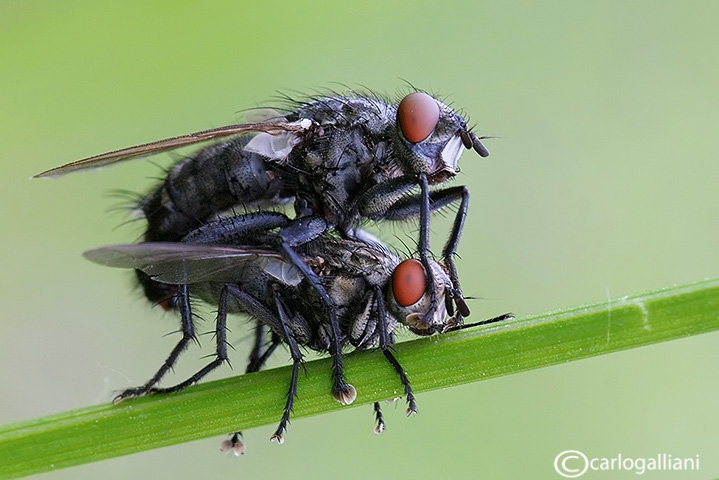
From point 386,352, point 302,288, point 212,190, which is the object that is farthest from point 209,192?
point 386,352

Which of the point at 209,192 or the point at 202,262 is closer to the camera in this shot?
the point at 202,262

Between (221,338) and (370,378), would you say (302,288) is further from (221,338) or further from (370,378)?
(370,378)

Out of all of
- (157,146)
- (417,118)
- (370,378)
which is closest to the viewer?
(370,378)

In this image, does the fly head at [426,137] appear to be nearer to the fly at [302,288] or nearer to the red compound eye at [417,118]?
the red compound eye at [417,118]

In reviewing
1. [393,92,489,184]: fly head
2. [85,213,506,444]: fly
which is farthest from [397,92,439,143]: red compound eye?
[85,213,506,444]: fly

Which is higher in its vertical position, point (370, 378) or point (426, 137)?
point (426, 137)

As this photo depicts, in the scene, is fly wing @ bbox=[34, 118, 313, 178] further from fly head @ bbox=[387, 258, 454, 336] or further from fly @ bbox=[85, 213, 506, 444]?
fly head @ bbox=[387, 258, 454, 336]
